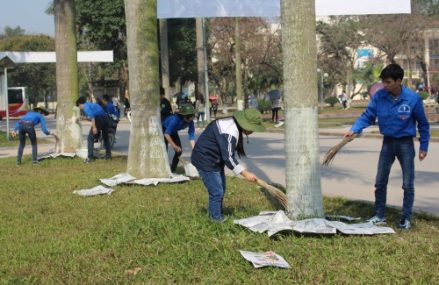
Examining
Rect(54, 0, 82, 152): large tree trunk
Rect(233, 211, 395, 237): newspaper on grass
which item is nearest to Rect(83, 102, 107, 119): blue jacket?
Rect(54, 0, 82, 152): large tree trunk

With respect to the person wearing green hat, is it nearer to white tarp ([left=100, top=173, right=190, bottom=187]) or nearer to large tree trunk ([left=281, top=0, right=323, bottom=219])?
large tree trunk ([left=281, top=0, right=323, bottom=219])

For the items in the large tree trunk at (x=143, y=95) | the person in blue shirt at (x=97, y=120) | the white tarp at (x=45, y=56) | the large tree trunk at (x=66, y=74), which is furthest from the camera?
the white tarp at (x=45, y=56)

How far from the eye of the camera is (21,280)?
5.03 metres

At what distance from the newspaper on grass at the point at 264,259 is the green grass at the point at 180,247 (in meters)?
0.06

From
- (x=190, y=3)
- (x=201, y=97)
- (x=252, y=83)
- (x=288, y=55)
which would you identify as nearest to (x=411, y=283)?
(x=288, y=55)

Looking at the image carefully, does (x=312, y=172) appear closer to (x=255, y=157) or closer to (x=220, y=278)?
(x=220, y=278)

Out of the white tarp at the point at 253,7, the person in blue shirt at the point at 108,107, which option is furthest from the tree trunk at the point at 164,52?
the white tarp at the point at 253,7

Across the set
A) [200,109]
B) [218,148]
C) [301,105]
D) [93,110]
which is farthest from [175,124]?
[200,109]

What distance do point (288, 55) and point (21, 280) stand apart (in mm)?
3234

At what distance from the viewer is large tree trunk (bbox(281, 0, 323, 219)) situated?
6.47 m

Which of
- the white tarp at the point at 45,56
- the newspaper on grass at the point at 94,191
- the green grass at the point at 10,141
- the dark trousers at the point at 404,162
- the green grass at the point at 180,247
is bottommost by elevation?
the green grass at the point at 180,247

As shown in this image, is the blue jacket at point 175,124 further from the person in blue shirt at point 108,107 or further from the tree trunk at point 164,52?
the tree trunk at point 164,52

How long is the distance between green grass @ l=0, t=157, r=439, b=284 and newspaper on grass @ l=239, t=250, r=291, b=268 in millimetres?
56

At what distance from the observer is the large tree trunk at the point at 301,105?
6.47 m
